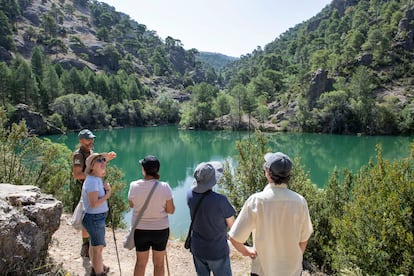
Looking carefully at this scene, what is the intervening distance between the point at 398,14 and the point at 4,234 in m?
84.3

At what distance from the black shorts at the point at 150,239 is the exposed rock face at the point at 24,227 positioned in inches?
44.4

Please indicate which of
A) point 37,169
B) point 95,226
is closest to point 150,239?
point 95,226

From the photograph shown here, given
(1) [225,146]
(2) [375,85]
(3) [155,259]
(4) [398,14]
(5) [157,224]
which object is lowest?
(1) [225,146]

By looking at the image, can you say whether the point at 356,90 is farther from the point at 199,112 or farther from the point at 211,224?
the point at 211,224

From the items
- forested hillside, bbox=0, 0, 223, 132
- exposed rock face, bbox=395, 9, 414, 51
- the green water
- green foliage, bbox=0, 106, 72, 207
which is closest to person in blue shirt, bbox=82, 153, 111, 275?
green foliage, bbox=0, 106, 72, 207

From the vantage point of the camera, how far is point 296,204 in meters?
2.46

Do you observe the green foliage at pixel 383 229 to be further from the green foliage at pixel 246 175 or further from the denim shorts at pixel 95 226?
the denim shorts at pixel 95 226

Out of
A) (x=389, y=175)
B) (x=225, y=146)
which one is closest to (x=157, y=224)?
(x=389, y=175)

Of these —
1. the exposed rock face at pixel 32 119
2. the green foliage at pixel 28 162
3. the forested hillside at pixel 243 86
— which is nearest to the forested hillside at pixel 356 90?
the forested hillside at pixel 243 86

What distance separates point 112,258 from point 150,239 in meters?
2.49

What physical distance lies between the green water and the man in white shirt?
14.2 metres

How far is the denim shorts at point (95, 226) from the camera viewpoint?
3.73 meters

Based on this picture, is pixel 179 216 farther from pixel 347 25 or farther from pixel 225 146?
pixel 347 25

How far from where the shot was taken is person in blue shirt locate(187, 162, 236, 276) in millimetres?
3000
